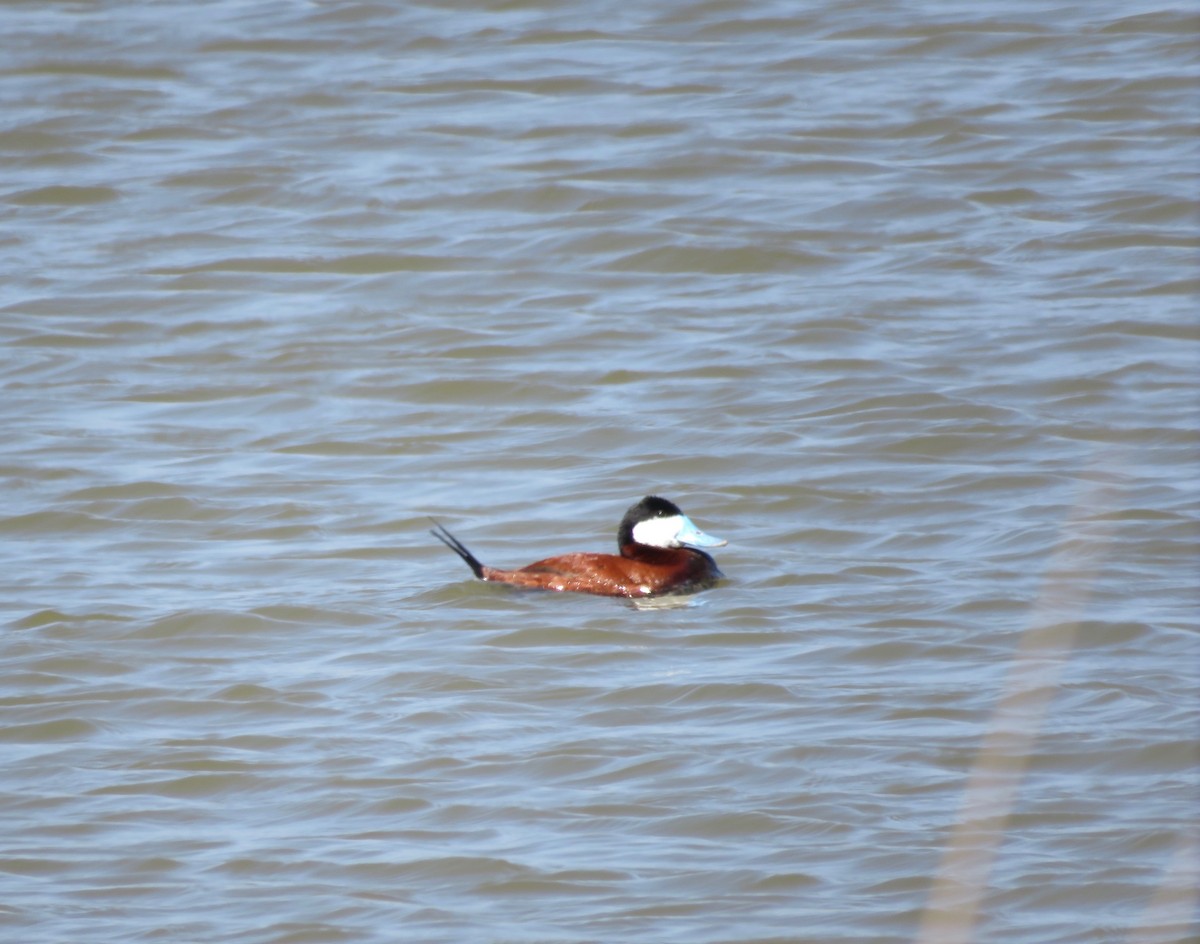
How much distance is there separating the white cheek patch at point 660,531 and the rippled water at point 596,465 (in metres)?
0.27

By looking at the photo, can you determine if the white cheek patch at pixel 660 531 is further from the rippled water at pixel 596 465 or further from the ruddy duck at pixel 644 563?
the rippled water at pixel 596 465

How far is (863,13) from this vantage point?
14422 millimetres

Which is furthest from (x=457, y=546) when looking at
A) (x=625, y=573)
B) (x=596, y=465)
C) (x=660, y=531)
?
(x=596, y=465)

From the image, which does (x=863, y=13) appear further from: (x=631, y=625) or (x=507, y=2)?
(x=631, y=625)

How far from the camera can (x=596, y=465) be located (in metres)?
8.91

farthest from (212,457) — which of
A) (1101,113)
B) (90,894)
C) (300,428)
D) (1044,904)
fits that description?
(1101,113)

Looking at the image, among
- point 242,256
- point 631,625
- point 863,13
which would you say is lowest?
point 631,625

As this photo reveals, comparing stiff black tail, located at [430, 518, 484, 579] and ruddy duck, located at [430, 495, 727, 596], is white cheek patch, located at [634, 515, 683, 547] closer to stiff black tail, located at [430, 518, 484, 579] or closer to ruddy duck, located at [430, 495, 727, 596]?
ruddy duck, located at [430, 495, 727, 596]

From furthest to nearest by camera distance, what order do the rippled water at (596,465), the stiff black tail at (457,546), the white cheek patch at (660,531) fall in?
the white cheek patch at (660,531) < the stiff black tail at (457,546) < the rippled water at (596,465)

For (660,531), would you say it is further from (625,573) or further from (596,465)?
(596,465)

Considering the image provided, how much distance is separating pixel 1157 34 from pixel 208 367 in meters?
7.19

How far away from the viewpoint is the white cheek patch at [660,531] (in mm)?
7523

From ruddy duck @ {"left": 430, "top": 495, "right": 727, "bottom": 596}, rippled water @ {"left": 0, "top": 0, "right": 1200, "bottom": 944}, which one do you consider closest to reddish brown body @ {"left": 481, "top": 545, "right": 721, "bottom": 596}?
ruddy duck @ {"left": 430, "top": 495, "right": 727, "bottom": 596}

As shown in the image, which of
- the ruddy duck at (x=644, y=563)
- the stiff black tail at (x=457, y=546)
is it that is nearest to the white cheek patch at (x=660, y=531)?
the ruddy duck at (x=644, y=563)
